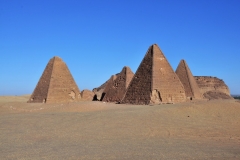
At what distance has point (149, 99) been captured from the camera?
1708 cm

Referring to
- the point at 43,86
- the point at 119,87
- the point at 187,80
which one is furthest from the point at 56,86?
the point at 187,80

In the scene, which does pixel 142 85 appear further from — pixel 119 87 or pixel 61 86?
pixel 119 87

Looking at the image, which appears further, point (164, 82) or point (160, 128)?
point (164, 82)

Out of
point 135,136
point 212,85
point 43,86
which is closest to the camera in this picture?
point 135,136

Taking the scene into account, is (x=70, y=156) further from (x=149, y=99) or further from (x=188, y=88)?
(x=188, y=88)

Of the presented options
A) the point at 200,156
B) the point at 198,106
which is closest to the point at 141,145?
the point at 200,156

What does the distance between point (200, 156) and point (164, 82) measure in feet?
43.4

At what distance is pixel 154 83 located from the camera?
17.7m

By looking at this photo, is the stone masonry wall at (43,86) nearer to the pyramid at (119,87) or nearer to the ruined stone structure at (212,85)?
the pyramid at (119,87)

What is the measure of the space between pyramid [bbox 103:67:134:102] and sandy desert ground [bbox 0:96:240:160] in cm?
1401

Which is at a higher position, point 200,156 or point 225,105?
point 225,105

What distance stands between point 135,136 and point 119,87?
60.6ft

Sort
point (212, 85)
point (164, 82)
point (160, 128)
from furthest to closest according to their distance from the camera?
point (212, 85), point (164, 82), point (160, 128)

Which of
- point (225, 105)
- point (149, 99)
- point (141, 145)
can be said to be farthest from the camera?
point (149, 99)
